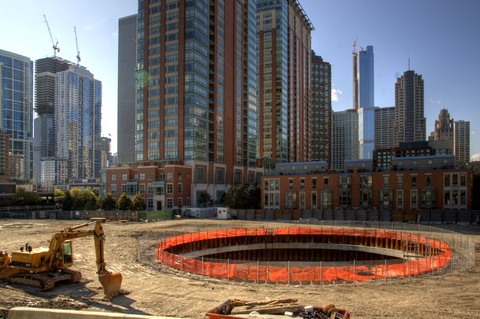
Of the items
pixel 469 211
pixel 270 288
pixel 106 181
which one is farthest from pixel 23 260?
pixel 106 181

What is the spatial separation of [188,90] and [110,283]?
90.9m

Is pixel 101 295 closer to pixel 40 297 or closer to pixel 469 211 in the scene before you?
pixel 40 297

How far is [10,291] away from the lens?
2580cm

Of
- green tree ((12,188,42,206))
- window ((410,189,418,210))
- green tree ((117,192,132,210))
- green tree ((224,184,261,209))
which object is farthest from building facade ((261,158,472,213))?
green tree ((12,188,42,206))

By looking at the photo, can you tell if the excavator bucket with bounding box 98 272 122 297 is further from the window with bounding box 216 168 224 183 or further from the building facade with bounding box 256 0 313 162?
the building facade with bounding box 256 0 313 162

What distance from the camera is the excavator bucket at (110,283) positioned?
2383 centimetres

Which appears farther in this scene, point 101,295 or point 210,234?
point 210,234

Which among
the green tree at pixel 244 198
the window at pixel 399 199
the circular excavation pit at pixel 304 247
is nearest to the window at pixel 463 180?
the window at pixel 399 199

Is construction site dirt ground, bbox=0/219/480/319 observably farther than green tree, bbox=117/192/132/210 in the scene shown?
No

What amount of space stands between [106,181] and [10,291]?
86555 mm

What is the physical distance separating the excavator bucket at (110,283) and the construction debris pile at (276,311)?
9315 mm

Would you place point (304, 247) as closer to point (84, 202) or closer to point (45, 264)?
point (45, 264)

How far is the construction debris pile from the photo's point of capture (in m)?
16.8

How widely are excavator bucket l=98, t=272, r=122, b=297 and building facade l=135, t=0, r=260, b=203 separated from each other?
267ft
